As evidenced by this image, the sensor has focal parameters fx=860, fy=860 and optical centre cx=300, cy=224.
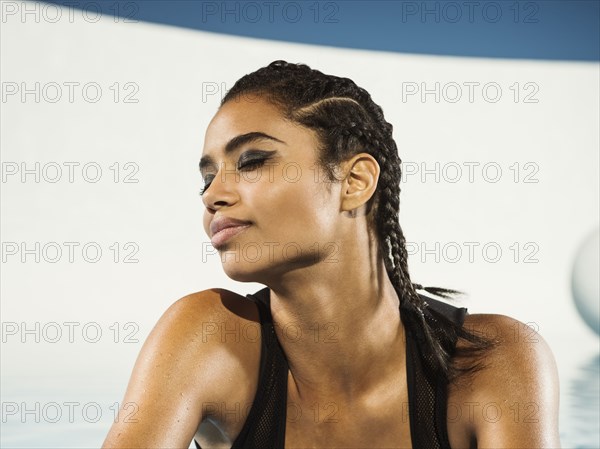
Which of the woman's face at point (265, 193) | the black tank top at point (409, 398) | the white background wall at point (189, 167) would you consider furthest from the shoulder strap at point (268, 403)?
Result: the white background wall at point (189, 167)

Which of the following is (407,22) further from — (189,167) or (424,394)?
(424,394)

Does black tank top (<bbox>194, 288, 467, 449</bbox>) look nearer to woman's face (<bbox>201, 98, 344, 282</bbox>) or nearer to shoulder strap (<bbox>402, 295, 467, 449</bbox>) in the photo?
shoulder strap (<bbox>402, 295, 467, 449</bbox>)

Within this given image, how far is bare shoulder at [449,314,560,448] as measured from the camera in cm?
121

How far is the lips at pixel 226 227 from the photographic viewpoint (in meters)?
1.21

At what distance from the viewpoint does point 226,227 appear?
1220 mm

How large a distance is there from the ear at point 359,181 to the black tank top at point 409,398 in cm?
22

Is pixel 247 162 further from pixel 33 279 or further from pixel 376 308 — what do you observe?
pixel 33 279

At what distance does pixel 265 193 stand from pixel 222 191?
66 millimetres

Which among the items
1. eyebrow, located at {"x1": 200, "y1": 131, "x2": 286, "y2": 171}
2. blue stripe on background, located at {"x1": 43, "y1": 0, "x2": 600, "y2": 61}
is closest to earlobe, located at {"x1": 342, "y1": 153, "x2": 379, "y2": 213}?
eyebrow, located at {"x1": 200, "y1": 131, "x2": 286, "y2": 171}

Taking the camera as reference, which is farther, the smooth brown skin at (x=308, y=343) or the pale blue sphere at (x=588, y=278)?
the pale blue sphere at (x=588, y=278)

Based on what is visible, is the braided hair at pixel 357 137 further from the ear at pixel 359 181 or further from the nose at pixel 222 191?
the nose at pixel 222 191

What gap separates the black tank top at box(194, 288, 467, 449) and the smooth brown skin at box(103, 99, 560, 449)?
2 cm

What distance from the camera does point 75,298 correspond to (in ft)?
15.8

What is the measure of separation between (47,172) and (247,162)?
467 centimetres
